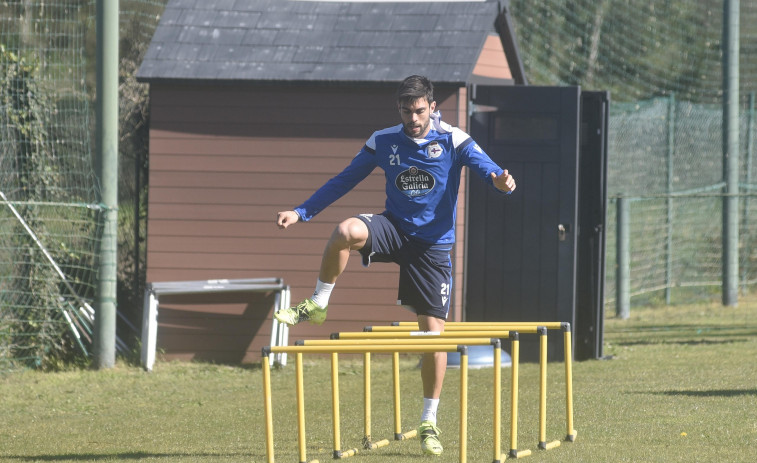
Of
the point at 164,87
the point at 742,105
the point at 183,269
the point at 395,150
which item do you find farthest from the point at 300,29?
the point at 742,105

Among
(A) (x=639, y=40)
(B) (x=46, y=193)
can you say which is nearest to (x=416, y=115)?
(B) (x=46, y=193)

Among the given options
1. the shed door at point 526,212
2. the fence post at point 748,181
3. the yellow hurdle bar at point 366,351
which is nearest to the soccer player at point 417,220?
the yellow hurdle bar at point 366,351

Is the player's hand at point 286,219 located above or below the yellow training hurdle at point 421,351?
above

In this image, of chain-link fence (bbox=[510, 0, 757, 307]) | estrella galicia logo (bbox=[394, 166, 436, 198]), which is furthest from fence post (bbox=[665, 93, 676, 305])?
estrella galicia logo (bbox=[394, 166, 436, 198])

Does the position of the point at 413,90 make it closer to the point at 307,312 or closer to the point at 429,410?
the point at 307,312

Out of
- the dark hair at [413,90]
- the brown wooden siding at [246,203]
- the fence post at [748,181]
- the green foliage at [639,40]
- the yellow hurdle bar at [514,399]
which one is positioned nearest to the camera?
the yellow hurdle bar at [514,399]

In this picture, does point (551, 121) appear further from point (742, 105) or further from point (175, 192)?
point (742, 105)

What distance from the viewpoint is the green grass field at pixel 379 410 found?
20.6 feet

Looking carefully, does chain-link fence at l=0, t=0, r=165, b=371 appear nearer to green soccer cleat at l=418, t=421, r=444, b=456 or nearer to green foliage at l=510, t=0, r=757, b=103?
green soccer cleat at l=418, t=421, r=444, b=456

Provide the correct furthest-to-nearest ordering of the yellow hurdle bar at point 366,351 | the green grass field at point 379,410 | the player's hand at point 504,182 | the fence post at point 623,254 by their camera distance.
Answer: the fence post at point 623,254, the green grass field at point 379,410, the player's hand at point 504,182, the yellow hurdle bar at point 366,351

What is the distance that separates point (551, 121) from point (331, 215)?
225cm

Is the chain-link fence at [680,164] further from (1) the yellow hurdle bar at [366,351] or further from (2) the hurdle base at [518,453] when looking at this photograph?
(1) the yellow hurdle bar at [366,351]

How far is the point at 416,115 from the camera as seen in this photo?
6094 mm

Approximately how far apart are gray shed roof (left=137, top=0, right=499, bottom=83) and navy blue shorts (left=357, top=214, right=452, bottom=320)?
166 inches
